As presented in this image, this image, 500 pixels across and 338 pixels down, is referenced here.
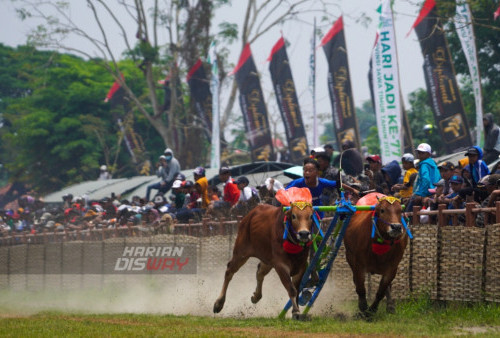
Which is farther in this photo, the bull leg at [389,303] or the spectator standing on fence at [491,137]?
the spectator standing on fence at [491,137]

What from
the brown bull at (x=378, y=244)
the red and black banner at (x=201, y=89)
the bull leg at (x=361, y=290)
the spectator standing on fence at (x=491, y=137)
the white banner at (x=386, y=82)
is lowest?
the bull leg at (x=361, y=290)

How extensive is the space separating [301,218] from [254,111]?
1012 inches

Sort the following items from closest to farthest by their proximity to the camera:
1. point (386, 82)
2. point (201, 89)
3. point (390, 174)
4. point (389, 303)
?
point (389, 303)
point (390, 174)
point (386, 82)
point (201, 89)

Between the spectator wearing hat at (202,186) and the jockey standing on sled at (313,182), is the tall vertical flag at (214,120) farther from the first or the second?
the jockey standing on sled at (313,182)

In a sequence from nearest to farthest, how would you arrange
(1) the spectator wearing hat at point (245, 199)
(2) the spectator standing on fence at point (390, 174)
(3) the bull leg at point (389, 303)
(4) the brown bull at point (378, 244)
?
1. (4) the brown bull at point (378, 244)
2. (3) the bull leg at point (389, 303)
3. (2) the spectator standing on fence at point (390, 174)
4. (1) the spectator wearing hat at point (245, 199)

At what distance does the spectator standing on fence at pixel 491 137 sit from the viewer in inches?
616

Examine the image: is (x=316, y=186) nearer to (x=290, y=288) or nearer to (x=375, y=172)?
(x=290, y=288)

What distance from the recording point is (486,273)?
11.4 metres

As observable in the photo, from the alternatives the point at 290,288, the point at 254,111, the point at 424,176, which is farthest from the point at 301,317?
the point at 254,111

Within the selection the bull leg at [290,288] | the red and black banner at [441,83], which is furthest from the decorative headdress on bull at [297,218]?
the red and black banner at [441,83]

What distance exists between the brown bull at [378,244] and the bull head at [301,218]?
838mm

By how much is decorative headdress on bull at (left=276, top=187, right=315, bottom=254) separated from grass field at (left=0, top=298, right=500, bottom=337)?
40.0 inches

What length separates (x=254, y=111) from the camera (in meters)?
36.2

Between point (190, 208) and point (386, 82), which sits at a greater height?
point (386, 82)
